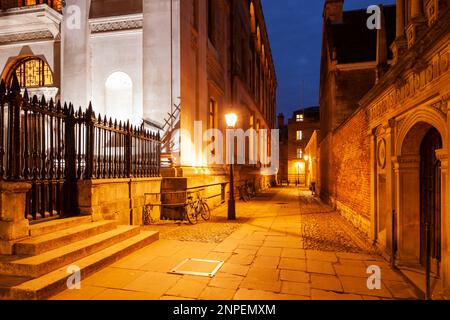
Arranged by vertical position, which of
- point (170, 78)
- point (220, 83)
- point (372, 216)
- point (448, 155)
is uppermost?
point (220, 83)

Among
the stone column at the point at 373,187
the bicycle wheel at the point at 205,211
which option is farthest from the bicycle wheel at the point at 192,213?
the stone column at the point at 373,187

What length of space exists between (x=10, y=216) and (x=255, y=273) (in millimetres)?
4170

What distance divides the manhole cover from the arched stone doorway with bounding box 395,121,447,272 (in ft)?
12.0

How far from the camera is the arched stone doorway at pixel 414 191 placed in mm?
5461

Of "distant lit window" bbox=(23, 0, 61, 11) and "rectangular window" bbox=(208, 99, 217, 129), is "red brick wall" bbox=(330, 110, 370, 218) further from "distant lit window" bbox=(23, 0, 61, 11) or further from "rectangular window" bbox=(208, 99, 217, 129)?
"distant lit window" bbox=(23, 0, 61, 11)

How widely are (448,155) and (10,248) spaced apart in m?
6.77

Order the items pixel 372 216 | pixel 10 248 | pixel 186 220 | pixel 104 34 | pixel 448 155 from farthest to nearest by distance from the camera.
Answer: pixel 104 34
pixel 186 220
pixel 372 216
pixel 10 248
pixel 448 155

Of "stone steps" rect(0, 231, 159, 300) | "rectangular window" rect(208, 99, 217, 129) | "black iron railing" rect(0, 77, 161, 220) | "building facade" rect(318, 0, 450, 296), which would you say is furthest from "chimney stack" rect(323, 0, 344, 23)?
"stone steps" rect(0, 231, 159, 300)

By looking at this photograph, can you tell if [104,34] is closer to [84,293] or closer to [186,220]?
[186,220]

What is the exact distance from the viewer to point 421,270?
527 centimetres

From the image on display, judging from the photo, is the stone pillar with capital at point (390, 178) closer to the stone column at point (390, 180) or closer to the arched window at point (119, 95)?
the stone column at point (390, 180)

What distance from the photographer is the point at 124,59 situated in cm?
1187
